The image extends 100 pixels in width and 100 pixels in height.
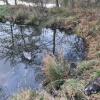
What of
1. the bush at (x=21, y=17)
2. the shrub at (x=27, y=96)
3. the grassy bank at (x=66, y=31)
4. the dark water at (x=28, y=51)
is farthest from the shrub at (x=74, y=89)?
the bush at (x=21, y=17)

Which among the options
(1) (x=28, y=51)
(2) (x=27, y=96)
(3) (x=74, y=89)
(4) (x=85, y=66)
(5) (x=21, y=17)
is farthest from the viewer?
(5) (x=21, y=17)

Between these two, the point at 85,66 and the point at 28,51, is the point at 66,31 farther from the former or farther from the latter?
the point at 85,66

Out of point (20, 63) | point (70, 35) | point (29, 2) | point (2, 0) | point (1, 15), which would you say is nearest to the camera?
point (20, 63)

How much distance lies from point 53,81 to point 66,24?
7260 millimetres

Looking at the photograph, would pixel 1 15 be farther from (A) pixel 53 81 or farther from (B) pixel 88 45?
(A) pixel 53 81

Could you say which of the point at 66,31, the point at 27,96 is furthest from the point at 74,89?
the point at 66,31

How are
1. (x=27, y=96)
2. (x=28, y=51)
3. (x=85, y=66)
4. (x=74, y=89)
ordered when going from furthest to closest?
(x=28, y=51) → (x=85, y=66) → (x=74, y=89) → (x=27, y=96)

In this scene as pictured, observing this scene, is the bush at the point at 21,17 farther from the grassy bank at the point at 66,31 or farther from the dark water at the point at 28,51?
the dark water at the point at 28,51

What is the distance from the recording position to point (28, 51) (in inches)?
500

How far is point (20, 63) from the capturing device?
446 inches

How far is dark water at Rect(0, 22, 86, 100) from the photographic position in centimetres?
978

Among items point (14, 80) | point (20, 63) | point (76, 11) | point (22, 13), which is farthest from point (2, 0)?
point (14, 80)

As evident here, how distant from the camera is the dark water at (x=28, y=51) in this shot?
32.1 feet

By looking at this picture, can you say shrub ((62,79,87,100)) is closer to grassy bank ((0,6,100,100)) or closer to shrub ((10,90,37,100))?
grassy bank ((0,6,100,100))
